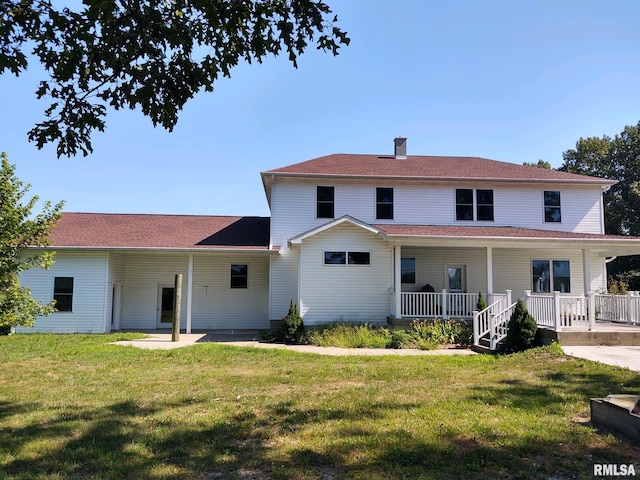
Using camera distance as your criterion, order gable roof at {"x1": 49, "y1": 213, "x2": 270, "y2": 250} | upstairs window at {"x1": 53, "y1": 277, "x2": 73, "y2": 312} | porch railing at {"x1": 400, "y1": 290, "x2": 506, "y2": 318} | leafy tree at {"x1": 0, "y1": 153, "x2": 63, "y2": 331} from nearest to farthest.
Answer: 1. leafy tree at {"x1": 0, "y1": 153, "x2": 63, "y2": 331}
2. porch railing at {"x1": 400, "y1": 290, "x2": 506, "y2": 318}
3. upstairs window at {"x1": 53, "y1": 277, "x2": 73, "y2": 312}
4. gable roof at {"x1": 49, "y1": 213, "x2": 270, "y2": 250}

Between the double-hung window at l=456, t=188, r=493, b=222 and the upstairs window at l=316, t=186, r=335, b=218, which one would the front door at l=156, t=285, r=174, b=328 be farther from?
the double-hung window at l=456, t=188, r=493, b=222

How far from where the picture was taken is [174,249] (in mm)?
16109

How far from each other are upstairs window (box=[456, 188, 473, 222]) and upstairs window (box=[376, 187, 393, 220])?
8.97 feet

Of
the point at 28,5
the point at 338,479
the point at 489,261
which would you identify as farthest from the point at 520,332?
the point at 28,5

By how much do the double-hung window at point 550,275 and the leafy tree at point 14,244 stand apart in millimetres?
16600

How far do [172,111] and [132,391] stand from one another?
4686 mm

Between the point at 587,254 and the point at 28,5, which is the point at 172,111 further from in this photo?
the point at 587,254

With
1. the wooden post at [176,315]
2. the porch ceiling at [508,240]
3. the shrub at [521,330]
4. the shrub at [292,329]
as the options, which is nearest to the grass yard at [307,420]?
the shrub at [521,330]

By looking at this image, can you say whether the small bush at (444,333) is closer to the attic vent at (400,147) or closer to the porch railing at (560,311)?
the porch railing at (560,311)

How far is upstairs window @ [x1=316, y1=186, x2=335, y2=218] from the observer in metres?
17.4

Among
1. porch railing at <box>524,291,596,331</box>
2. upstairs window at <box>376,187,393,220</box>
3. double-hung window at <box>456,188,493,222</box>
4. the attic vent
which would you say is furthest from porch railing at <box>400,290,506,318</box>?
the attic vent

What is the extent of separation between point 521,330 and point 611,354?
1.96 metres

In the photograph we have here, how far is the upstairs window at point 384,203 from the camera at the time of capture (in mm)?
17547

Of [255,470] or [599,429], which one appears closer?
[255,470]
